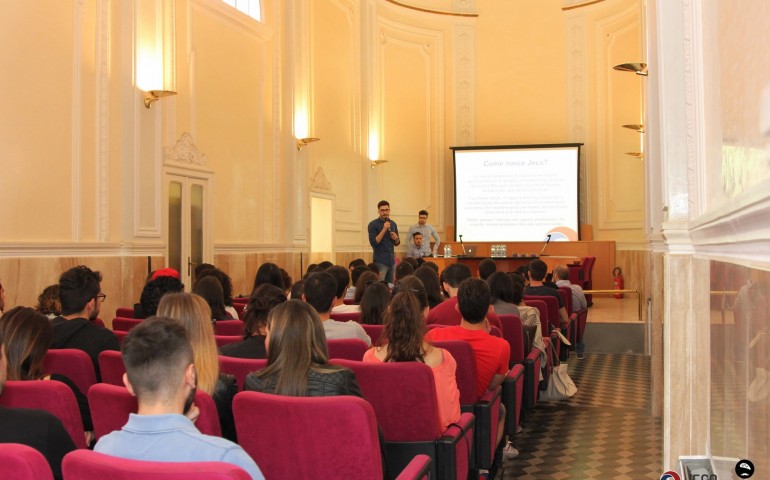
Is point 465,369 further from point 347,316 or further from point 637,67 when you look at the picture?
point 637,67

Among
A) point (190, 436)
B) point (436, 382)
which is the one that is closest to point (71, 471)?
point (190, 436)

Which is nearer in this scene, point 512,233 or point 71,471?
point 71,471

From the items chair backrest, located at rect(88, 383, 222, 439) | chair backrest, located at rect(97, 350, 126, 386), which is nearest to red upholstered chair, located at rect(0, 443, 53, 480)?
chair backrest, located at rect(88, 383, 222, 439)

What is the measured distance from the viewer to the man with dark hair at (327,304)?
12.8 feet

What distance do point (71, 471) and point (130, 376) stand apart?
27 centimetres

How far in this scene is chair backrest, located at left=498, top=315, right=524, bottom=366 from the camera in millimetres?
4875

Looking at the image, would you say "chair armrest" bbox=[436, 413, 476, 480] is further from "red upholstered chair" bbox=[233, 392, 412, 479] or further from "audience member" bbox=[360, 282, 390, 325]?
"audience member" bbox=[360, 282, 390, 325]

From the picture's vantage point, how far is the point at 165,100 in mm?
8586

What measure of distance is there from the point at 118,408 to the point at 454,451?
1297 mm

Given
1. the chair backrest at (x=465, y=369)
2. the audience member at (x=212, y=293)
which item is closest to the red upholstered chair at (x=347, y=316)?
the audience member at (x=212, y=293)

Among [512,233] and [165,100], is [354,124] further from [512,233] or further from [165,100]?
[165,100]

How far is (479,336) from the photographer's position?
406 cm

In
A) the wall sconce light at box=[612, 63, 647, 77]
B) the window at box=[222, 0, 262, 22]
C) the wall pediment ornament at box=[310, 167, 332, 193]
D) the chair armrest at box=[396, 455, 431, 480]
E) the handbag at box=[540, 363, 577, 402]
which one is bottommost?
the handbag at box=[540, 363, 577, 402]

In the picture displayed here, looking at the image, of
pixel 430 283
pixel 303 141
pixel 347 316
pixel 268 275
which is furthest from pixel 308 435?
pixel 303 141
